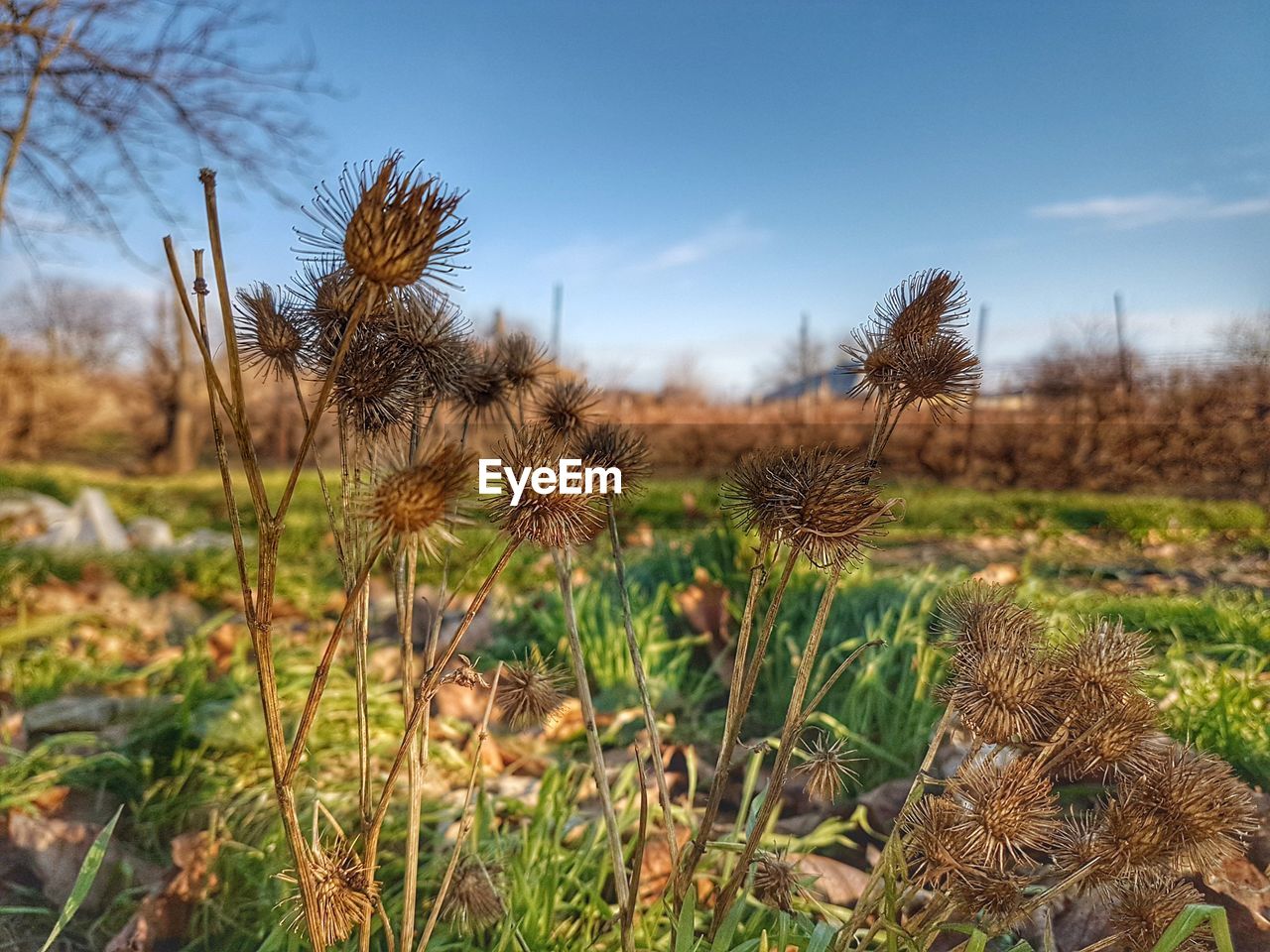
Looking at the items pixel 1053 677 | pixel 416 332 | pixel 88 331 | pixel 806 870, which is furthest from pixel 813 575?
pixel 88 331

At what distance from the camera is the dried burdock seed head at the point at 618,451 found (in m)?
1.22

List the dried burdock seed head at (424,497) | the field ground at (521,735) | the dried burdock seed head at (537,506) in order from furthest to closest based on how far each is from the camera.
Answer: the field ground at (521,735) < the dried burdock seed head at (537,506) < the dried burdock seed head at (424,497)

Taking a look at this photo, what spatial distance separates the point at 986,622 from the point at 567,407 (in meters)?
0.67

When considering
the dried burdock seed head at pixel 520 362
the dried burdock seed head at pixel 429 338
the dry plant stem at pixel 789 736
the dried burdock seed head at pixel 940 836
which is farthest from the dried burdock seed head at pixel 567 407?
the dried burdock seed head at pixel 940 836

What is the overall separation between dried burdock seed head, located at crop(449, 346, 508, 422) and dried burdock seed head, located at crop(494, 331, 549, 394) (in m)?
0.01

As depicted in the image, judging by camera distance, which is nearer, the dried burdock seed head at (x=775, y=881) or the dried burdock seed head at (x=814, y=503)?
the dried burdock seed head at (x=814, y=503)

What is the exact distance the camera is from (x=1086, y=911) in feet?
5.24

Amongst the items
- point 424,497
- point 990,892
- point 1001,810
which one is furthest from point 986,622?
point 424,497

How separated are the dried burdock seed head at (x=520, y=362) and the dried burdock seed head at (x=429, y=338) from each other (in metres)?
0.13

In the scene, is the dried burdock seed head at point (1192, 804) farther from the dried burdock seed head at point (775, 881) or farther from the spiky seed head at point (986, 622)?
the dried burdock seed head at point (775, 881)

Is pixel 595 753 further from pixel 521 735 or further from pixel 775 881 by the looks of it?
pixel 521 735

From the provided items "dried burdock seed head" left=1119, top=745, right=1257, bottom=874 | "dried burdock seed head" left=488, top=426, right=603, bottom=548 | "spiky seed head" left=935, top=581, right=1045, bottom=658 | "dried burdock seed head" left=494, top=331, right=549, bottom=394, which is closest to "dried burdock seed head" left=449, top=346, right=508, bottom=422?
"dried burdock seed head" left=494, top=331, right=549, bottom=394

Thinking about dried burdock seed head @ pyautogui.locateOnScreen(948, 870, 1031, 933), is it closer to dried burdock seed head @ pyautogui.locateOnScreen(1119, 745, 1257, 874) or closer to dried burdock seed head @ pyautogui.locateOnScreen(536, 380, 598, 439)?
dried burdock seed head @ pyautogui.locateOnScreen(1119, 745, 1257, 874)

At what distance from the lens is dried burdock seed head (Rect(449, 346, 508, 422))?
1.24m
